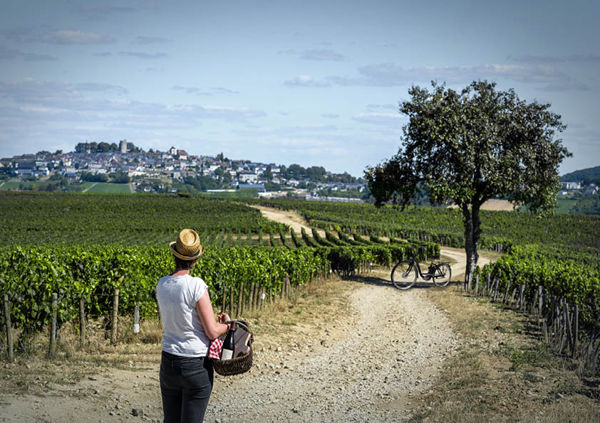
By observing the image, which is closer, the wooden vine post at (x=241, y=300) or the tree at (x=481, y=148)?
the wooden vine post at (x=241, y=300)

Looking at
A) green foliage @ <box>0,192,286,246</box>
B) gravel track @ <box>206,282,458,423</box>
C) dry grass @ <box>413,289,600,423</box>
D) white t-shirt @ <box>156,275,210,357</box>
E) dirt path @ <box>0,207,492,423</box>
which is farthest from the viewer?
Answer: green foliage @ <box>0,192,286,246</box>

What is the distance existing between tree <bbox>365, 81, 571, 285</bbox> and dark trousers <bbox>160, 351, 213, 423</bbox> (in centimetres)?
1826

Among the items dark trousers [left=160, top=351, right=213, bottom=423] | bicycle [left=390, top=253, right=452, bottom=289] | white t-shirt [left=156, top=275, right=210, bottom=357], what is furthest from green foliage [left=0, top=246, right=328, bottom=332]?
white t-shirt [left=156, top=275, right=210, bottom=357]

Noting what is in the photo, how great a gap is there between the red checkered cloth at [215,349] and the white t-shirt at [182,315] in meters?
0.07

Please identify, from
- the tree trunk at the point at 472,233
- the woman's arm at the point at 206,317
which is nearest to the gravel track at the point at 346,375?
the woman's arm at the point at 206,317

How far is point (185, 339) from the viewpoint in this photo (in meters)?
5.16

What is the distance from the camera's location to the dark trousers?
5.13 meters

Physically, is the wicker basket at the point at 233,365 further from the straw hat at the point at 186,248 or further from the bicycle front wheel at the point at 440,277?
the bicycle front wheel at the point at 440,277

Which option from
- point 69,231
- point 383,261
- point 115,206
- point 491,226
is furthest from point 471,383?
point 115,206

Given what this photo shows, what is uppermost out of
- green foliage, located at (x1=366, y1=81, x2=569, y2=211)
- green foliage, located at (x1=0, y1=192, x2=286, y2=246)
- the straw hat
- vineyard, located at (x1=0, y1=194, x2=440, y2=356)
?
green foliage, located at (x1=366, y1=81, x2=569, y2=211)

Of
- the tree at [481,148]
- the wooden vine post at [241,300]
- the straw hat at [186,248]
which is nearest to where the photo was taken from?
the straw hat at [186,248]

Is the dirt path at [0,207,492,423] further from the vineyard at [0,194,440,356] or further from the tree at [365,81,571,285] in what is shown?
the tree at [365,81,571,285]

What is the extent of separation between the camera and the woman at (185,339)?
5.12 metres

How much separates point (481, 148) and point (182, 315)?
1945cm
